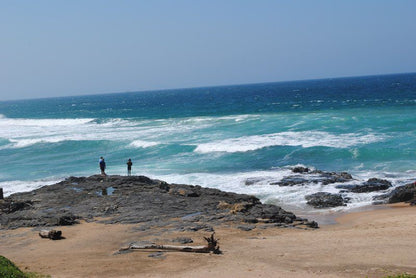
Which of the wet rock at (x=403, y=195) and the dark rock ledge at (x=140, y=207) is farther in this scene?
the wet rock at (x=403, y=195)

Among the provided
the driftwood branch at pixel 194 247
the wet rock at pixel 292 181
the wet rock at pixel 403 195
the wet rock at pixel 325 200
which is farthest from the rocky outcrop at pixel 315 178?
the driftwood branch at pixel 194 247

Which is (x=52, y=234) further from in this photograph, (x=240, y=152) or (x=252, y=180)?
(x=240, y=152)

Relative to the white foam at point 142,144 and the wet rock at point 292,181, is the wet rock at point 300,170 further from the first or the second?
the white foam at point 142,144

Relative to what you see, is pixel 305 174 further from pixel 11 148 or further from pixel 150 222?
pixel 11 148

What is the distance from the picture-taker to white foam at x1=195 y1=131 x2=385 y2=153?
37.1 meters

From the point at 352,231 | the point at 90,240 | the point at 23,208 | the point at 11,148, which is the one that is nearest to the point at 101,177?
the point at 23,208

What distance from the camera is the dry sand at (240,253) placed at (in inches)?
493

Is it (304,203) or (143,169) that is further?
(143,169)

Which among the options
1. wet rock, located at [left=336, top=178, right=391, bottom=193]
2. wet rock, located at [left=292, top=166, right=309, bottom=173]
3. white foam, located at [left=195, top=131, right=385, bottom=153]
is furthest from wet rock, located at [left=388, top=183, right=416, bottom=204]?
white foam, located at [left=195, top=131, right=385, bottom=153]

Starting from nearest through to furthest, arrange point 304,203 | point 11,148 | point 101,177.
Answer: point 304,203 < point 101,177 < point 11,148

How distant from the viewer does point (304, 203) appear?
23094 millimetres

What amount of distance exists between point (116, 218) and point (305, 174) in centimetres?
1240

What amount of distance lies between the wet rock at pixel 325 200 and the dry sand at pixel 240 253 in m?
3.62

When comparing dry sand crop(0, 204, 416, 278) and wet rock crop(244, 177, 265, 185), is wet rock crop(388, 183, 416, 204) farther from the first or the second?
wet rock crop(244, 177, 265, 185)
